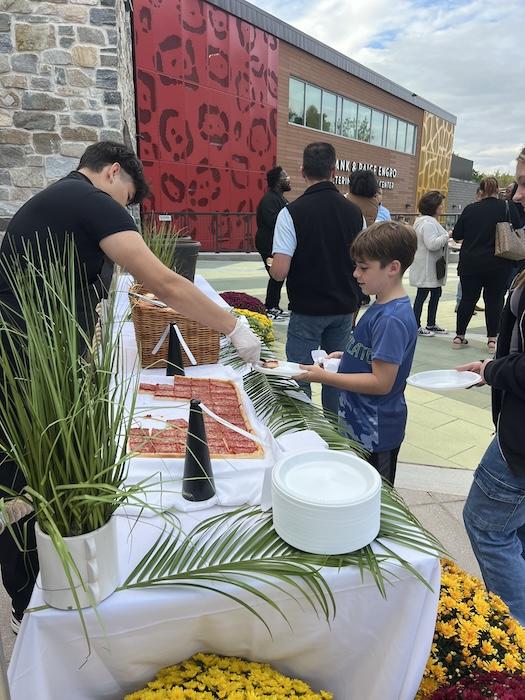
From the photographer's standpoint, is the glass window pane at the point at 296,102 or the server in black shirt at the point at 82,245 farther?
the glass window pane at the point at 296,102

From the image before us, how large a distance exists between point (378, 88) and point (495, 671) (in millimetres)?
26662

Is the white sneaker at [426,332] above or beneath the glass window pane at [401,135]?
beneath

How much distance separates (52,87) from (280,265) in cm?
417

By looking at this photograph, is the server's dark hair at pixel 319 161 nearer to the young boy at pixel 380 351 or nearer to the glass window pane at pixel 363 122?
the young boy at pixel 380 351

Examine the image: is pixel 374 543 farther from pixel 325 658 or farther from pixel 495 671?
pixel 495 671

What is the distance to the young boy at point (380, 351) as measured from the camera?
1988 mm

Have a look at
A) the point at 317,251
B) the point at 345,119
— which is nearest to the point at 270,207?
the point at 317,251

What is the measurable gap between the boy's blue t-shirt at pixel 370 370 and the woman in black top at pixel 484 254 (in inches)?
161

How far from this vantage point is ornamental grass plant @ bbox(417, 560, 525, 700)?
1.35 m

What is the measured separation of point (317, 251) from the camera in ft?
10.9

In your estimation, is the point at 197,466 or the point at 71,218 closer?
the point at 197,466

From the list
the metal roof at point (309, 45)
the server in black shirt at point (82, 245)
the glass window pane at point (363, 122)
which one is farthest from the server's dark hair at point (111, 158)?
the glass window pane at point (363, 122)

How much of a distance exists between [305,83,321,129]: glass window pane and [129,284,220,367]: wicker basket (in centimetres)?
1925

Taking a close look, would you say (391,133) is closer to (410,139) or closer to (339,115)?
(410,139)
